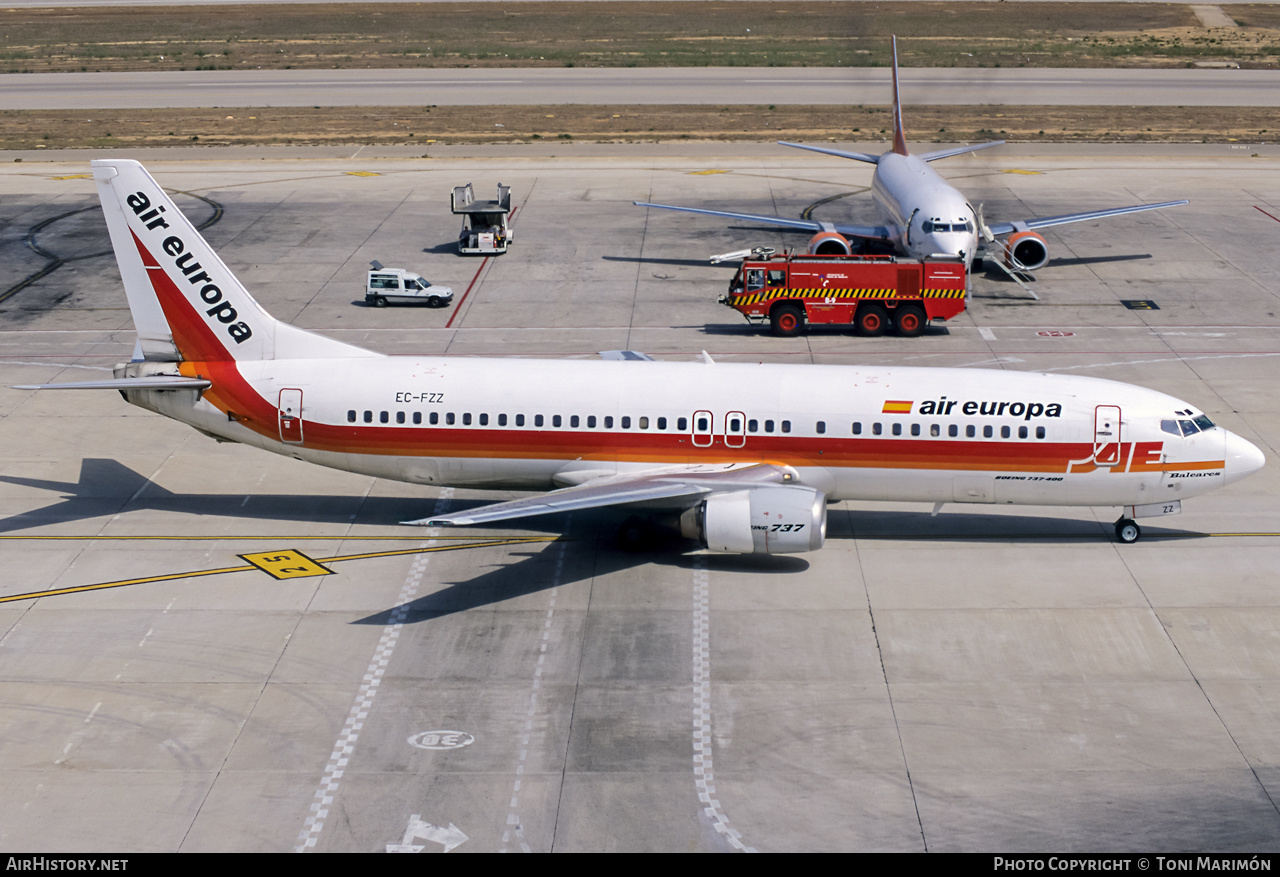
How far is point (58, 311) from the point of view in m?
55.8

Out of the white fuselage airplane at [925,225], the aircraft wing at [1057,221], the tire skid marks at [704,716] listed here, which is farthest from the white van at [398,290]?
the aircraft wing at [1057,221]

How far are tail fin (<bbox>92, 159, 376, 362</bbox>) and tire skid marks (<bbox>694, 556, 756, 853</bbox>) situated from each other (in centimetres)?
1261

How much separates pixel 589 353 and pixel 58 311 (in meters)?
24.9

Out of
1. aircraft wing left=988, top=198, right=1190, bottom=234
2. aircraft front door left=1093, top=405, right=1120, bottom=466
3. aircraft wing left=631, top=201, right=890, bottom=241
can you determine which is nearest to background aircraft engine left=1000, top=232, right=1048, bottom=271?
aircraft wing left=988, top=198, right=1190, bottom=234

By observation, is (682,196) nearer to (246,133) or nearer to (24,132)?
(246,133)

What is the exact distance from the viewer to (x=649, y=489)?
105 feet

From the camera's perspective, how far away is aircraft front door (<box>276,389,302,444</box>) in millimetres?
34469

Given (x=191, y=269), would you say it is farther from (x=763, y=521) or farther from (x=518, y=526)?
(x=763, y=521)

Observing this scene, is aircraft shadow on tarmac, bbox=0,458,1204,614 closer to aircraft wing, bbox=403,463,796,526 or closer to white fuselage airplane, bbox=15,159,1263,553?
white fuselage airplane, bbox=15,159,1263,553

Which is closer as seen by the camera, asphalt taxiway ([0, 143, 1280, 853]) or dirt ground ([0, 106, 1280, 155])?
asphalt taxiway ([0, 143, 1280, 853])

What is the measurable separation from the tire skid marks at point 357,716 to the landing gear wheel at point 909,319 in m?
25.4

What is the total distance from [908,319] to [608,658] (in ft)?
92.6

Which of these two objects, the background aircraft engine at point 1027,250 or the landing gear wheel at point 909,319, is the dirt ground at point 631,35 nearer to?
the background aircraft engine at point 1027,250

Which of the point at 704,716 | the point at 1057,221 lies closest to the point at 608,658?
the point at 704,716
